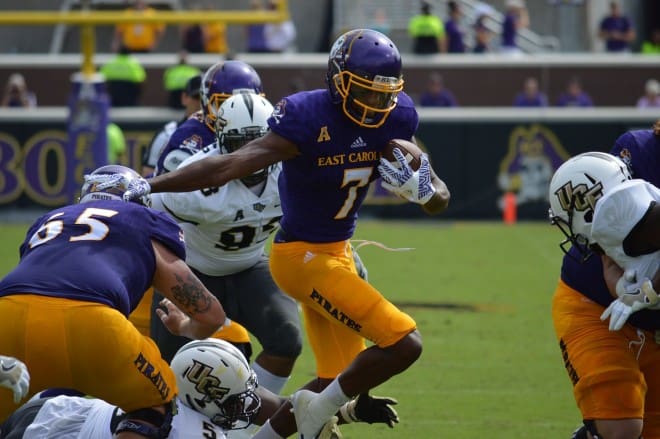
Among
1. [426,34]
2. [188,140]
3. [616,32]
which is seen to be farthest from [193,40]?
[188,140]

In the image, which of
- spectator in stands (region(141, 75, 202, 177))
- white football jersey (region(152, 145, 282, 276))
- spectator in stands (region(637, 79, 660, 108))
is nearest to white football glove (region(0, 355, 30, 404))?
white football jersey (region(152, 145, 282, 276))

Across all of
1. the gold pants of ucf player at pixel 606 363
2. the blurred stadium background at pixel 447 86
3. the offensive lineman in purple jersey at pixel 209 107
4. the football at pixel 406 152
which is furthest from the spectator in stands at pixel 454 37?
the gold pants of ucf player at pixel 606 363

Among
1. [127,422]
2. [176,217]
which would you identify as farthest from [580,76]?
[127,422]

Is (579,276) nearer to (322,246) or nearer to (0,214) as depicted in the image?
(322,246)

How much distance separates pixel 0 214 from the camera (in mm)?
16234

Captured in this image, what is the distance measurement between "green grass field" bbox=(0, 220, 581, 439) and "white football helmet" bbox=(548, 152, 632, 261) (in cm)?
187

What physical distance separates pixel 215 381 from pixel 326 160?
49.2 inches

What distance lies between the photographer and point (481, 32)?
21.1 meters

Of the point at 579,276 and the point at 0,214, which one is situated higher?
the point at 579,276

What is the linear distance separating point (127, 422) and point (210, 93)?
2831 millimetres

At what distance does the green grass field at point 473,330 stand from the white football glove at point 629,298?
1.92 m

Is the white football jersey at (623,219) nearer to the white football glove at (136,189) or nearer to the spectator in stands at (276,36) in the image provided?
the white football glove at (136,189)

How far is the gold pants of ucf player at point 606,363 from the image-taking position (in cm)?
485

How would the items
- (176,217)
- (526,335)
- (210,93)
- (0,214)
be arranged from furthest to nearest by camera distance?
(0,214)
(526,335)
(210,93)
(176,217)
